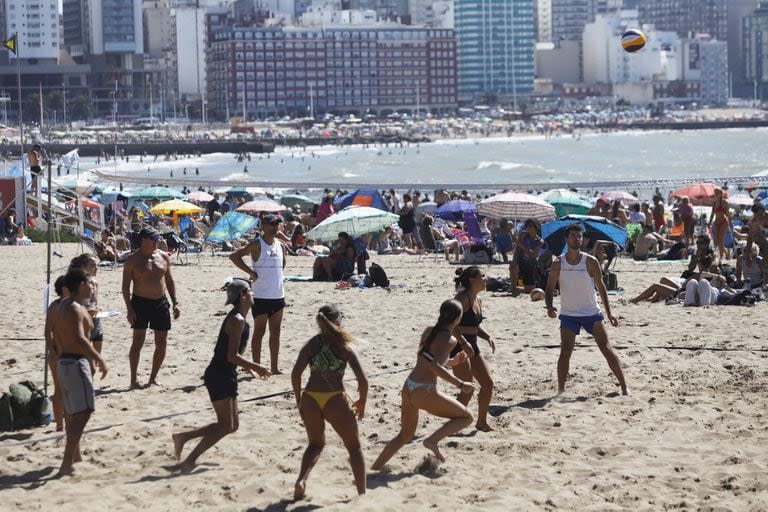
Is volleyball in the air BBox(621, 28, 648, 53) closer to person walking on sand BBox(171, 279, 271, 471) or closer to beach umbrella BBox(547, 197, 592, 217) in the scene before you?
beach umbrella BBox(547, 197, 592, 217)

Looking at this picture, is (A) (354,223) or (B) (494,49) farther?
(B) (494,49)

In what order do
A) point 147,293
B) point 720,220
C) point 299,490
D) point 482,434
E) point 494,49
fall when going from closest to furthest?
point 299,490 < point 482,434 < point 147,293 < point 720,220 < point 494,49

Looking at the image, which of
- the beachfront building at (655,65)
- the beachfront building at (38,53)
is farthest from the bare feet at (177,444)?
the beachfront building at (655,65)

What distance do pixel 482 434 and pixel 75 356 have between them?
2.18 m

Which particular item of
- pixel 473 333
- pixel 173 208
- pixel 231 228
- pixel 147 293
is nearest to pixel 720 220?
pixel 231 228

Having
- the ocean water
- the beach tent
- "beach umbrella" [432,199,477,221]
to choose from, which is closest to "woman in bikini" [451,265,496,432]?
"beach umbrella" [432,199,477,221]

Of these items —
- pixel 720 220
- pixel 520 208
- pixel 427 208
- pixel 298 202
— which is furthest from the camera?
pixel 298 202

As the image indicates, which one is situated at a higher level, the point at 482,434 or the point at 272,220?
the point at 272,220

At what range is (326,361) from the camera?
19.5 feet

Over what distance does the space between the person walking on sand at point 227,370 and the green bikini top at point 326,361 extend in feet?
2.01

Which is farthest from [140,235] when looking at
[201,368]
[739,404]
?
[739,404]

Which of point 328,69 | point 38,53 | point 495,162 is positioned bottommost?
point 495,162

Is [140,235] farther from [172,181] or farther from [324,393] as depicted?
[172,181]

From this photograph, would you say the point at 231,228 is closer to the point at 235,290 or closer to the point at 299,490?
the point at 235,290
